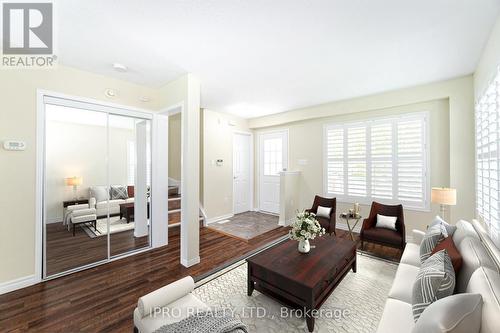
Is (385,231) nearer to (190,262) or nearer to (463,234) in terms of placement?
(463,234)

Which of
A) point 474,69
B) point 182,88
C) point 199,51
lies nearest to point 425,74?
point 474,69

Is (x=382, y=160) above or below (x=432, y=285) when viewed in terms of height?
above

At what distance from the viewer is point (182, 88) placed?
123 inches

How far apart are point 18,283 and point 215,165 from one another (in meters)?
3.64

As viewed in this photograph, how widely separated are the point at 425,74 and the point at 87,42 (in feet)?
14.8

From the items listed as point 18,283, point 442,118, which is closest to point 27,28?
point 18,283

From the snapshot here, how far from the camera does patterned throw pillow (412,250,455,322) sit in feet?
4.10

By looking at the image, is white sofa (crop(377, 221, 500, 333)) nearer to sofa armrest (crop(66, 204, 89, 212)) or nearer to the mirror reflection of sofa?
the mirror reflection of sofa

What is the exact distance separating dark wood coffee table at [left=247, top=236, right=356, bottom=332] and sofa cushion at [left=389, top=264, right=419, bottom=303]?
510 mm

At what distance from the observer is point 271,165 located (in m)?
5.98

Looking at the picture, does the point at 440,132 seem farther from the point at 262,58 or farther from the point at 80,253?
the point at 80,253

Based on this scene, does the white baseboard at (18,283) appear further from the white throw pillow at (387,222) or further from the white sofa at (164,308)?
the white throw pillow at (387,222)

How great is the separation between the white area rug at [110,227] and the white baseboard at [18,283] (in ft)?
2.28

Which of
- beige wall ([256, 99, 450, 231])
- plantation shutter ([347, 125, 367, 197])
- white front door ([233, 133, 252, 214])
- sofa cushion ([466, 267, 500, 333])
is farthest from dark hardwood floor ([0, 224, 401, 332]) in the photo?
white front door ([233, 133, 252, 214])
